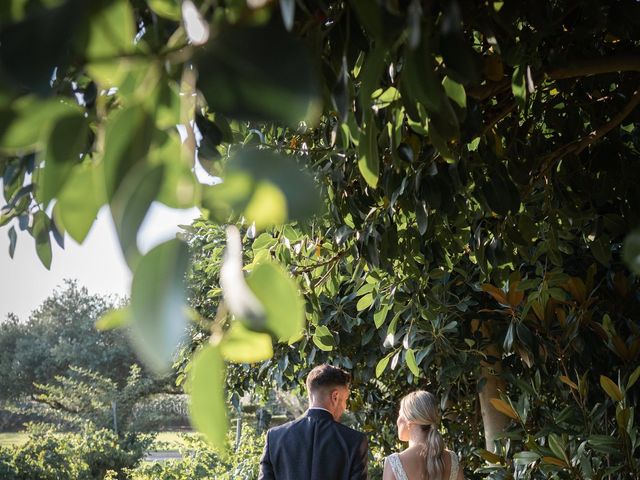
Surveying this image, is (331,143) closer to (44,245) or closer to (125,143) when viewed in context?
(44,245)

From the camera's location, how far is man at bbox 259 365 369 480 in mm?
3393

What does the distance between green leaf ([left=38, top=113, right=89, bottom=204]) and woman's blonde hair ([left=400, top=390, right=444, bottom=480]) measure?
3.46m

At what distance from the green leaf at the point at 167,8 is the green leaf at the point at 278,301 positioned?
26 centimetres

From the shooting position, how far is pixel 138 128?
1.37 feet

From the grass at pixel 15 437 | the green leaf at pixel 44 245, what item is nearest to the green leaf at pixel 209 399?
the green leaf at pixel 44 245

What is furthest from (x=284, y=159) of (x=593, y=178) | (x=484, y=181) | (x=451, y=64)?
(x=593, y=178)

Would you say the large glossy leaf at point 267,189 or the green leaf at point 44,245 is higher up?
the green leaf at point 44,245

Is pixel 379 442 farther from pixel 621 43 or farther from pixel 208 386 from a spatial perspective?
pixel 208 386

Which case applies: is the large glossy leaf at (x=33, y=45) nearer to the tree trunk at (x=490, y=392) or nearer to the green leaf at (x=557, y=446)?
the green leaf at (x=557, y=446)

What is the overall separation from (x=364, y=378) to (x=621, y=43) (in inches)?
106

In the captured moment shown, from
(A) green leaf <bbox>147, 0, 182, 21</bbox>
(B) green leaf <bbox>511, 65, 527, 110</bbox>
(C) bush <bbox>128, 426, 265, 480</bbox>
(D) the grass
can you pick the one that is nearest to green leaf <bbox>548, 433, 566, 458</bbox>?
(B) green leaf <bbox>511, 65, 527, 110</bbox>

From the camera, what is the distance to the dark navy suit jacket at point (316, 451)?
3.39m

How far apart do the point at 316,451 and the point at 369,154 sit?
289 centimetres

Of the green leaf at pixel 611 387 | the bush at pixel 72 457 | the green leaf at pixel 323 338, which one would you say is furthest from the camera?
the bush at pixel 72 457
